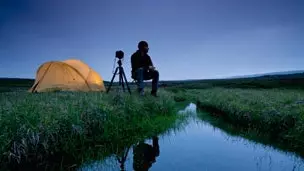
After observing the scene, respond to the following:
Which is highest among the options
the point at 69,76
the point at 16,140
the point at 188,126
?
the point at 69,76

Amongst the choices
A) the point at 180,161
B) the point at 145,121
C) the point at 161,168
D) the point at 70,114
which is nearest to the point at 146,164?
the point at 161,168

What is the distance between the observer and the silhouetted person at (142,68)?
11.7m

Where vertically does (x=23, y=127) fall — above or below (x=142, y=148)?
above

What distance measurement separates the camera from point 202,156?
214 inches

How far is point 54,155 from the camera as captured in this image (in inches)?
200

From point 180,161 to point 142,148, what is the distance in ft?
3.85

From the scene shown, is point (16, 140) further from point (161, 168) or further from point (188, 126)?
point (188, 126)

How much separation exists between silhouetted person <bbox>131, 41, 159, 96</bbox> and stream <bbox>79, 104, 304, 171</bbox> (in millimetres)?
4826

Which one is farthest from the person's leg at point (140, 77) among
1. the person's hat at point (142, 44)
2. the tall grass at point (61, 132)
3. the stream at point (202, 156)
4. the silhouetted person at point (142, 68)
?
the stream at point (202, 156)

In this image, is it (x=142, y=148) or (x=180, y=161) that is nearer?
(x=180, y=161)

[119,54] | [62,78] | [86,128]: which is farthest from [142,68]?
[62,78]

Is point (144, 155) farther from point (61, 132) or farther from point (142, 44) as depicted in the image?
point (142, 44)

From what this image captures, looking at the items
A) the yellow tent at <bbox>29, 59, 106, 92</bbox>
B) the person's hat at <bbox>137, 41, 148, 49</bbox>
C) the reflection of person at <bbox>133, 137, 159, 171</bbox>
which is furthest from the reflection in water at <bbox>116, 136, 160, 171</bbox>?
the yellow tent at <bbox>29, 59, 106, 92</bbox>

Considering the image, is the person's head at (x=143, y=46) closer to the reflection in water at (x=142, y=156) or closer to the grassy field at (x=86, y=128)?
the grassy field at (x=86, y=128)
